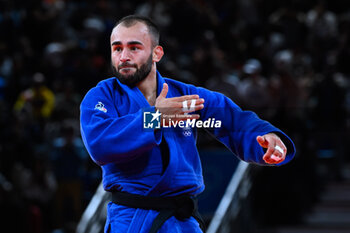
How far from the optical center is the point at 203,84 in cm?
718

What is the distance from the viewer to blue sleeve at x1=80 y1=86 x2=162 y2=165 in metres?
2.34

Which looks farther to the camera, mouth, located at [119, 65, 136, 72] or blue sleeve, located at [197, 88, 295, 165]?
blue sleeve, located at [197, 88, 295, 165]

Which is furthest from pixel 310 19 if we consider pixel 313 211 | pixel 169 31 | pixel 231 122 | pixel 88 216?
pixel 231 122

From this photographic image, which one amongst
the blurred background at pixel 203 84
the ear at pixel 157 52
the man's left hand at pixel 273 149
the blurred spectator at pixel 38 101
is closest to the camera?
the man's left hand at pixel 273 149

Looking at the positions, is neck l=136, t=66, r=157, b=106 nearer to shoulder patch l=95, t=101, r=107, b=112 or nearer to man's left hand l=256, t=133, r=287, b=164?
shoulder patch l=95, t=101, r=107, b=112

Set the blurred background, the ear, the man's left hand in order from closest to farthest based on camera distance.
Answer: the man's left hand → the ear → the blurred background

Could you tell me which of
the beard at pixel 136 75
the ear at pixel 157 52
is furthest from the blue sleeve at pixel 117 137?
the ear at pixel 157 52

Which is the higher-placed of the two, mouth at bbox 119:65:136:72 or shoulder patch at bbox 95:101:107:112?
mouth at bbox 119:65:136:72

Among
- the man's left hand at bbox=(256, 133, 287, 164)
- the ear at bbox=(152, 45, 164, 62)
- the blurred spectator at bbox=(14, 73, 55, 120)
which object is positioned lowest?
the blurred spectator at bbox=(14, 73, 55, 120)

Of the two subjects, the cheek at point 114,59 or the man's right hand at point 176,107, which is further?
the cheek at point 114,59

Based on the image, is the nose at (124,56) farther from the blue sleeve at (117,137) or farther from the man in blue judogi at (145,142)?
the blue sleeve at (117,137)

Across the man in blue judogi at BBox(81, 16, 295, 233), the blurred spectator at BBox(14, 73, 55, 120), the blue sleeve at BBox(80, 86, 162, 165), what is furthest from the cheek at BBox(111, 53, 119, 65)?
the blurred spectator at BBox(14, 73, 55, 120)

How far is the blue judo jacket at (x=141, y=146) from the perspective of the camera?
2.35 m

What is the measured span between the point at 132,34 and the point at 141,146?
1.52ft
